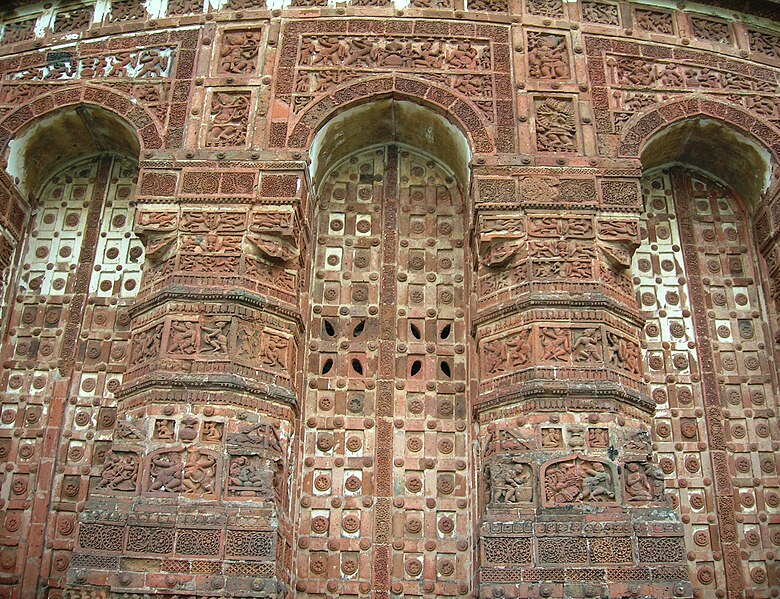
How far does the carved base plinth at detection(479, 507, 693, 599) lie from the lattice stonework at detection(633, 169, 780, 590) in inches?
52.7

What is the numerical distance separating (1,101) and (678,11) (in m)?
8.17

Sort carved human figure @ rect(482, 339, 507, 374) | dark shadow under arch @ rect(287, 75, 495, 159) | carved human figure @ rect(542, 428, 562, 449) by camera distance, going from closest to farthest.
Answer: carved human figure @ rect(542, 428, 562, 449) → carved human figure @ rect(482, 339, 507, 374) → dark shadow under arch @ rect(287, 75, 495, 159)

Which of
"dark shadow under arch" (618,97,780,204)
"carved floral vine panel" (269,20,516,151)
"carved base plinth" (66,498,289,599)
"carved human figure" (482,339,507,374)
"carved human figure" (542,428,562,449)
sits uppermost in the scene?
"carved floral vine panel" (269,20,516,151)

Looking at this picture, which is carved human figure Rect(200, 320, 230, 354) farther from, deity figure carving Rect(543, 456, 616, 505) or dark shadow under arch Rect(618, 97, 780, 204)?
dark shadow under arch Rect(618, 97, 780, 204)

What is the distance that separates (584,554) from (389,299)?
11.6 ft

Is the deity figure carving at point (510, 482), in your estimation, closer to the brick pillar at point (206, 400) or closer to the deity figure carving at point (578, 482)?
the deity figure carving at point (578, 482)

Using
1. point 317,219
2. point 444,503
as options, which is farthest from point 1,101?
point 444,503

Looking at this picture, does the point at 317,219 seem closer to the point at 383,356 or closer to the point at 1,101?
the point at 383,356

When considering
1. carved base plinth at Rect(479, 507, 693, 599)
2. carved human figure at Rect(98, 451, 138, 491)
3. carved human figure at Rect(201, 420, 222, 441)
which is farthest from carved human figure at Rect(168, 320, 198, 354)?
carved base plinth at Rect(479, 507, 693, 599)

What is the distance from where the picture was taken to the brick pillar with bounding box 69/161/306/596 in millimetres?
7777

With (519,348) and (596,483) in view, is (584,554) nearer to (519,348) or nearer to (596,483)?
(596,483)

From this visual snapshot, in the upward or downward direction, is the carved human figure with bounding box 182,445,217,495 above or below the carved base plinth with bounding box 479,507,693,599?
above

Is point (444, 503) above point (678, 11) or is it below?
below

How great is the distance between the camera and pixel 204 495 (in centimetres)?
801
